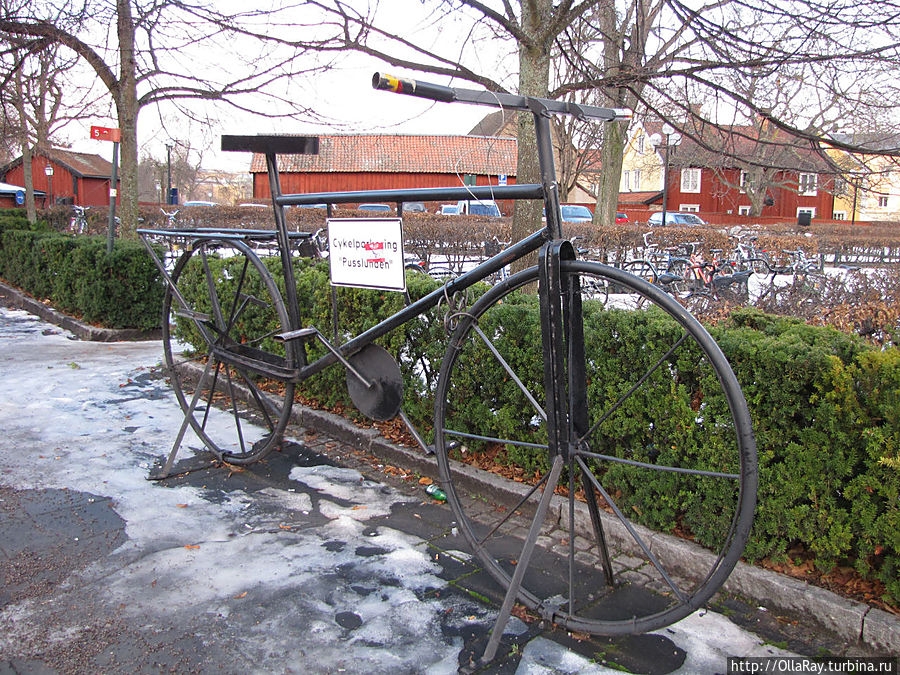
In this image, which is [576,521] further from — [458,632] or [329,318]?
[329,318]

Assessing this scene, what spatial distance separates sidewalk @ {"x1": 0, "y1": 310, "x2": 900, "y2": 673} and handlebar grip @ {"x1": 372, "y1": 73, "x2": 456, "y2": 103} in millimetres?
1928

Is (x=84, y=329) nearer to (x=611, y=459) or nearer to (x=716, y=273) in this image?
(x=611, y=459)

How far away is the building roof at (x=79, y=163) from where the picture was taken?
56.3 metres

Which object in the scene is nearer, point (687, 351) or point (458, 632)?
point (458, 632)

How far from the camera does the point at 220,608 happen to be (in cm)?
275

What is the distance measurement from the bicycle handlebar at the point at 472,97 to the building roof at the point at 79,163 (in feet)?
198

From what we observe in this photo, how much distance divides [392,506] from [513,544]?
2.51ft

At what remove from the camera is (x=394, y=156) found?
45.3m

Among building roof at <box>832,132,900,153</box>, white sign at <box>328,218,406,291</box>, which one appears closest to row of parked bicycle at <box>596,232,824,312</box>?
building roof at <box>832,132,900,153</box>

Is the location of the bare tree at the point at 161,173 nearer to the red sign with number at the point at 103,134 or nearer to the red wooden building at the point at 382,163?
the red wooden building at the point at 382,163

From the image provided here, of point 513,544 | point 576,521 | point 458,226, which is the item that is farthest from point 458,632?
point 458,226

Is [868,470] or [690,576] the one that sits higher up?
[868,470]

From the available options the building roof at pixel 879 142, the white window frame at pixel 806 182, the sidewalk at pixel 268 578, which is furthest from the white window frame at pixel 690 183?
the sidewalk at pixel 268 578

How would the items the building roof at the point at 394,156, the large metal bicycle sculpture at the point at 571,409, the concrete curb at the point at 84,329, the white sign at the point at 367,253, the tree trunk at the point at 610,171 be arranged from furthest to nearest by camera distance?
1. the building roof at the point at 394,156
2. the tree trunk at the point at 610,171
3. the concrete curb at the point at 84,329
4. the white sign at the point at 367,253
5. the large metal bicycle sculpture at the point at 571,409
